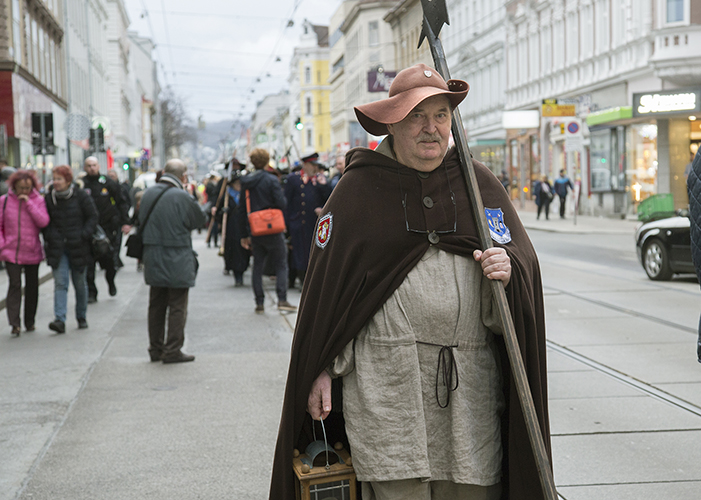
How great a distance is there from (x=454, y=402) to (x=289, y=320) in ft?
25.4

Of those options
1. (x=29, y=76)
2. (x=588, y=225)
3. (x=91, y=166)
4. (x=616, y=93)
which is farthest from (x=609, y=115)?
(x=91, y=166)

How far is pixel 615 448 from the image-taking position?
17.3 ft

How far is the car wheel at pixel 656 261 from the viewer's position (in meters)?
13.6

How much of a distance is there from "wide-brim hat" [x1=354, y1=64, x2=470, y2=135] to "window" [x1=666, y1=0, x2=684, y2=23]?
2672 cm

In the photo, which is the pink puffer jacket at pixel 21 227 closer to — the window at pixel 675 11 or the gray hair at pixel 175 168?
the gray hair at pixel 175 168

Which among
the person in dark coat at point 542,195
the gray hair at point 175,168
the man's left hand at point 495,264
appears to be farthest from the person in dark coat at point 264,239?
the person in dark coat at point 542,195

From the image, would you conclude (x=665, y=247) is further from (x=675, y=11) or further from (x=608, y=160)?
(x=608, y=160)

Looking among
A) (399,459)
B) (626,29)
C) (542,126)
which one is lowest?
(399,459)

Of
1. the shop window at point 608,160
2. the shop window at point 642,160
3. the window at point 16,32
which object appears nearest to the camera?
the window at point 16,32

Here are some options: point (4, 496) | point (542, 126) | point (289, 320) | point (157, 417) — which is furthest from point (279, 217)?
point (542, 126)

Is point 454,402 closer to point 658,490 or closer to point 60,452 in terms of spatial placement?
point 658,490

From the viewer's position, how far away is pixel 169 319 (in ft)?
27.3

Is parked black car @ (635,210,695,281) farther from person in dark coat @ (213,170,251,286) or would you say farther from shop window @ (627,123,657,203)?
shop window @ (627,123,657,203)

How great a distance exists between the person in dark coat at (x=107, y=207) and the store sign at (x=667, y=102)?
18.1 meters
